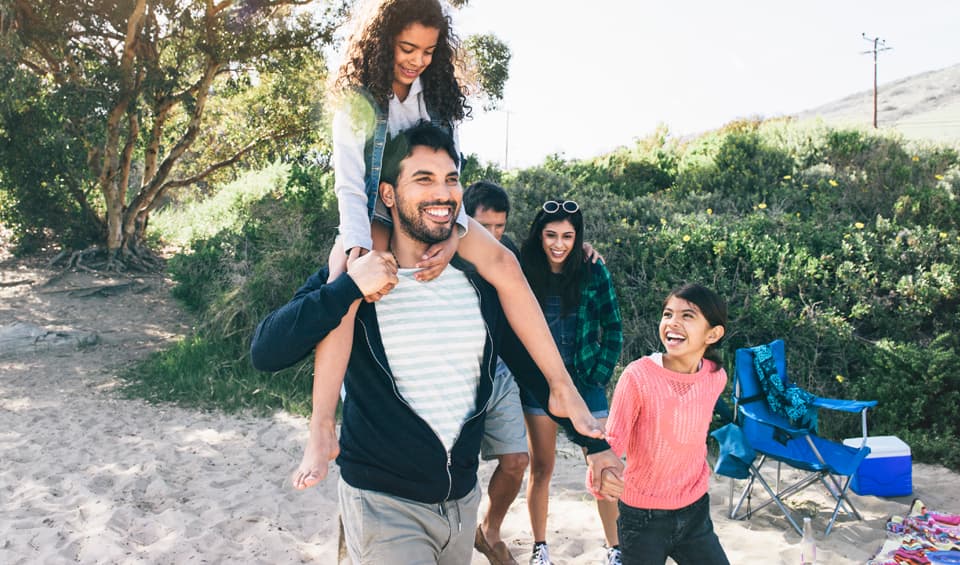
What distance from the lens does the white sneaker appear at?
3772 millimetres

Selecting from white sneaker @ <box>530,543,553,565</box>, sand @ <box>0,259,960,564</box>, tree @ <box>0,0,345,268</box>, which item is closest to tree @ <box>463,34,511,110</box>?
tree @ <box>0,0,345,268</box>

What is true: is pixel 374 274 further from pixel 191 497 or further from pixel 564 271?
pixel 191 497

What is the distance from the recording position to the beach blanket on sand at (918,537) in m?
4.04

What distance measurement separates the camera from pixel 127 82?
10914 millimetres

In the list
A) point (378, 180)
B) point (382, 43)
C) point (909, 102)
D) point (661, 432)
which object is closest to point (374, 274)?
point (378, 180)

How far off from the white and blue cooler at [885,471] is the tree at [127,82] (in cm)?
986

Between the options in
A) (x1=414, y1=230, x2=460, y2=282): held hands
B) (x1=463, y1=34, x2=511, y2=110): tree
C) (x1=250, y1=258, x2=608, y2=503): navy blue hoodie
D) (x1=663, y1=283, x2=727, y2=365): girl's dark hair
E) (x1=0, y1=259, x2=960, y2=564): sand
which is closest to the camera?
(x1=250, y1=258, x2=608, y2=503): navy blue hoodie

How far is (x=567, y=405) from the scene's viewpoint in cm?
226

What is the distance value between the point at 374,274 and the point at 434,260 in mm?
209

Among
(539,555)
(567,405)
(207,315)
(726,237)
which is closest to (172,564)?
(539,555)

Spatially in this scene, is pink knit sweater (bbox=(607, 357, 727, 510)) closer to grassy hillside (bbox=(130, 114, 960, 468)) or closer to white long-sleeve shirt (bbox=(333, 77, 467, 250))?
white long-sleeve shirt (bbox=(333, 77, 467, 250))

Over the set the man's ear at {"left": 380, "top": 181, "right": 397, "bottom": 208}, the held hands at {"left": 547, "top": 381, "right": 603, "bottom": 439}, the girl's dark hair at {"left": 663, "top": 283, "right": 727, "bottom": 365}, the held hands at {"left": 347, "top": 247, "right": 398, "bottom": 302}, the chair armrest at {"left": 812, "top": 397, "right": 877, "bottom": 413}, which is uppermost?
the man's ear at {"left": 380, "top": 181, "right": 397, "bottom": 208}

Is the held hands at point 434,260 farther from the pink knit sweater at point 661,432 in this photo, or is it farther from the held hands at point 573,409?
the pink knit sweater at point 661,432

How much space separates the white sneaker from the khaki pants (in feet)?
5.59
